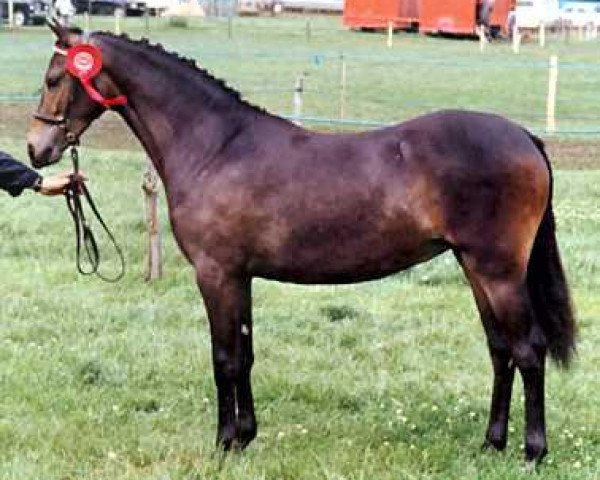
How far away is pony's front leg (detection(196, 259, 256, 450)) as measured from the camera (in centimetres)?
460

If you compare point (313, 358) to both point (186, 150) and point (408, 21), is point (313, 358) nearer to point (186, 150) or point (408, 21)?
point (186, 150)

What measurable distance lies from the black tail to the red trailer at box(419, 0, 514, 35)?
40555 mm

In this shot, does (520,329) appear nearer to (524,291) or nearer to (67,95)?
(524,291)

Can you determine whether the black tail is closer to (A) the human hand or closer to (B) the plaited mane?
(B) the plaited mane

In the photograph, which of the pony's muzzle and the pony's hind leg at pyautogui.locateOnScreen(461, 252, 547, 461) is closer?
the pony's hind leg at pyautogui.locateOnScreen(461, 252, 547, 461)

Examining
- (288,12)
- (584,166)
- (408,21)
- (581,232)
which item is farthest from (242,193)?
(288,12)

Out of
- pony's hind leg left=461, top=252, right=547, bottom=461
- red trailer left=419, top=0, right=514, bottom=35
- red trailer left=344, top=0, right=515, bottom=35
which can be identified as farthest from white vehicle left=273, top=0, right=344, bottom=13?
pony's hind leg left=461, top=252, right=547, bottom=461

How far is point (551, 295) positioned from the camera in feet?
15.8

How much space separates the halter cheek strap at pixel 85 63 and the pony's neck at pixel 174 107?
8 cm

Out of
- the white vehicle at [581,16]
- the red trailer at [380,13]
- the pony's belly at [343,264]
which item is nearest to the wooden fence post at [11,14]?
the red trailer at [380,13]

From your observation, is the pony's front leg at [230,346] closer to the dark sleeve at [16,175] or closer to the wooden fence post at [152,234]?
the dark sleeve at [16,175]

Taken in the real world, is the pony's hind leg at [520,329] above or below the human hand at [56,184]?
below

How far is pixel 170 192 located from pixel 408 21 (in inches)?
1675

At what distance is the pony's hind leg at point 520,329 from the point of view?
176 inches
